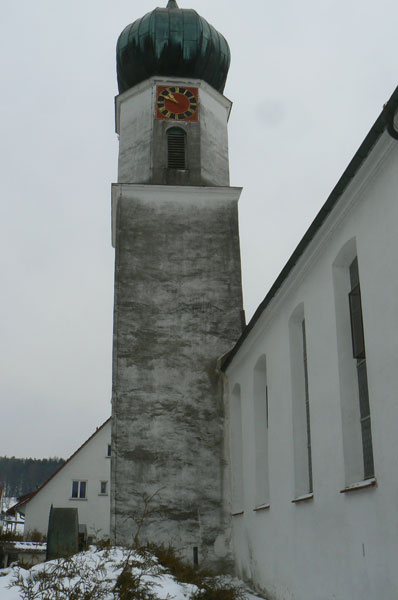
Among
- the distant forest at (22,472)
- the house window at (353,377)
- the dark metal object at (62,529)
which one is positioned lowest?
the dark metal object at (62,529)

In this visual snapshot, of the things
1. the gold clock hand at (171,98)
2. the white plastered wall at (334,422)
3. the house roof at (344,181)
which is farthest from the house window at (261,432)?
the gold clock hand at (171,98)

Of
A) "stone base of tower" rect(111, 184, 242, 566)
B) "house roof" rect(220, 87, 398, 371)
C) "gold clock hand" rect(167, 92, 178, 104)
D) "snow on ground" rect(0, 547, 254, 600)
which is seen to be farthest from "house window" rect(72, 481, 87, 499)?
"snow on ground" rect(0, 547, 254, 600)

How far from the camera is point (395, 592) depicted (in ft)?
25.3

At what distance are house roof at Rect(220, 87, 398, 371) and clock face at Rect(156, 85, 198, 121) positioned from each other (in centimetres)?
946

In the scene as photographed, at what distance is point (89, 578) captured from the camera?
8.08 meters

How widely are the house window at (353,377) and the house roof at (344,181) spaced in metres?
0.57

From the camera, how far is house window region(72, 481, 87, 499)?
112 feet

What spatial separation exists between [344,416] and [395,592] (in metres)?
2.49

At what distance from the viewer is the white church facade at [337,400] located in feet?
27.2

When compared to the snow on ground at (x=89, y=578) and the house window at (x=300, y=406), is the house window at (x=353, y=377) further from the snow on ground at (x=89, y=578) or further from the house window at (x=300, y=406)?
the snow on ground at (x=89, y=578)

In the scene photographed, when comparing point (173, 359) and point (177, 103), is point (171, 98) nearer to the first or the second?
point (177, 103)

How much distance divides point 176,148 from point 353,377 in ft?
42.5

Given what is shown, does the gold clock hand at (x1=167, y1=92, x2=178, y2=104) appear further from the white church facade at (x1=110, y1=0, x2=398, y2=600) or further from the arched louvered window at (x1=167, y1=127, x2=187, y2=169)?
the arched louvered window at (x1=167, y1=127, x2=187, y2=169)

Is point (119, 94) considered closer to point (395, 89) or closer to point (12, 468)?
point (395, 89)
